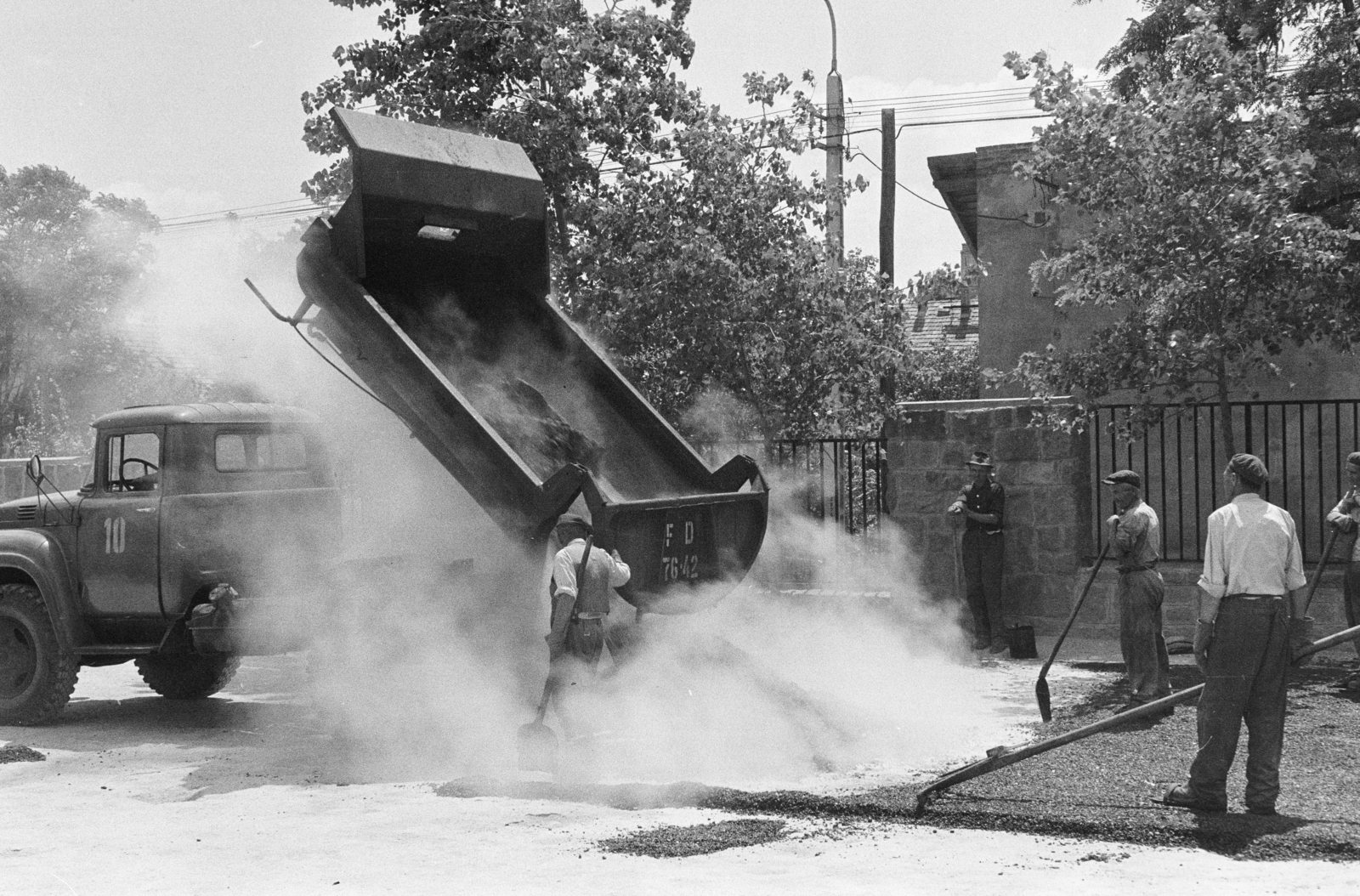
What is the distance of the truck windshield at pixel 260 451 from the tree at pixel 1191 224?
21.0 ft

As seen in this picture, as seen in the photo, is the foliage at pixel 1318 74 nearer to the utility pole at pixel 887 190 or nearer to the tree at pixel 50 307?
the utility pole at pixel 887 190

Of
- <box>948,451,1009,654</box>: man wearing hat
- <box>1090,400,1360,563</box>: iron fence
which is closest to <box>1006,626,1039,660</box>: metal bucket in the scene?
<box>948,451,1009,654</box>: man wearing hat

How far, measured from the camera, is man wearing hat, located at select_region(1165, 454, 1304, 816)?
20.2 feet

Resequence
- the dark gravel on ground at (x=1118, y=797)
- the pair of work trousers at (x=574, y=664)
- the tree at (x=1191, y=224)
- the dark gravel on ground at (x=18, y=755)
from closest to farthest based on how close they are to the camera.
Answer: the dark gravel on ground at (x=1118, y=797) < the pair of work trousers at (x=574, y=664) < the dark gravel on ground at (x=18, y=755) < the tree at (x=1191, y=224)

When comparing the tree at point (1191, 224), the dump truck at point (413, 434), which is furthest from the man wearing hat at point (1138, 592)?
the dump truck at point (413, 434)

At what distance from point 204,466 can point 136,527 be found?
0.61 metres

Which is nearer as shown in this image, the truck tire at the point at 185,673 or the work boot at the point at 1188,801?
the work boot at the point at 1188,801

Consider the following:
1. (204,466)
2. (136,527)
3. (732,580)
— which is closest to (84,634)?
(136,527)

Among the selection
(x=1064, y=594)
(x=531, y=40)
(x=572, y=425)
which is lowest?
(x=1064, y=594)

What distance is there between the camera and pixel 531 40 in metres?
13.8

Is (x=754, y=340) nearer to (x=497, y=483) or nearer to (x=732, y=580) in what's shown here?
(x=732, y=580)

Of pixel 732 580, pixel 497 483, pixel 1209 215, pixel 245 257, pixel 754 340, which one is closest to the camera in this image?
pixel 497 483

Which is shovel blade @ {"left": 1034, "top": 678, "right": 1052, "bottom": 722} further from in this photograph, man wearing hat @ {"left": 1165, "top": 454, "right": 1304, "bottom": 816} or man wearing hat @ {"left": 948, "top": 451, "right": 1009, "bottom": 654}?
man wearing hat @ {"left": 948, "top": 451, "right": 1009, "bottom": 654}

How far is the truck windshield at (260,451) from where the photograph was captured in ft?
31.6
